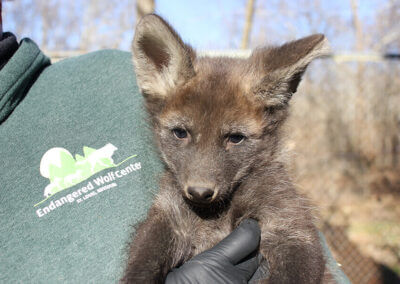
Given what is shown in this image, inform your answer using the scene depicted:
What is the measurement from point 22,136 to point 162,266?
1.22 metres

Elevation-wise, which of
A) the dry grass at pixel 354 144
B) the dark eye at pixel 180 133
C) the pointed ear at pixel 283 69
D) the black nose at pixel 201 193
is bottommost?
the dry grass at pixel 354 144

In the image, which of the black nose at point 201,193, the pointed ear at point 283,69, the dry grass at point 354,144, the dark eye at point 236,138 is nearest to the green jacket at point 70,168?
the black nose at point 201,193

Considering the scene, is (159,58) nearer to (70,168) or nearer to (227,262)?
(70,168)

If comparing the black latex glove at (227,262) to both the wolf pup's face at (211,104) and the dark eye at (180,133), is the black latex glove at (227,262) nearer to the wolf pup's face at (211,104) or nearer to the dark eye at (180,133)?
the wolf pup's face at (211,104)

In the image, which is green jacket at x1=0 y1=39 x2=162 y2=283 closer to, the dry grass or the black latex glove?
the black latex glove

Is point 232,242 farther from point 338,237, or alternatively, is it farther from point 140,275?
point 338,237

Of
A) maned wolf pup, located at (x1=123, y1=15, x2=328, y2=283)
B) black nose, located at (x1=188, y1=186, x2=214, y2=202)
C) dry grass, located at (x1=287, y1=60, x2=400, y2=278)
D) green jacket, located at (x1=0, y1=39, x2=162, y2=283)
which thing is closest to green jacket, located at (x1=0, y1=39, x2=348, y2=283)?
green jacket, located at (x1=0, y1=39, x2=162, y2=283)

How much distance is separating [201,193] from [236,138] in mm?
487

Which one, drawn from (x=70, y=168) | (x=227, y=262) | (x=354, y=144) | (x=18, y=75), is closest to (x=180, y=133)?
(x=70, y=168)

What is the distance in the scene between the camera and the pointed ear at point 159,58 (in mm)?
2549

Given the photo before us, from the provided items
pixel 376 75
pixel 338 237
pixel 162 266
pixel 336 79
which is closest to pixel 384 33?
pixel 376 75

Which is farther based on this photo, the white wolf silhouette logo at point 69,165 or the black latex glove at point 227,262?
the white wolf silhouette logo at point 69,165

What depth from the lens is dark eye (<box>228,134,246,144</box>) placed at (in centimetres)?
253

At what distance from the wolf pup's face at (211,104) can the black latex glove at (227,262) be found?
269 mm
